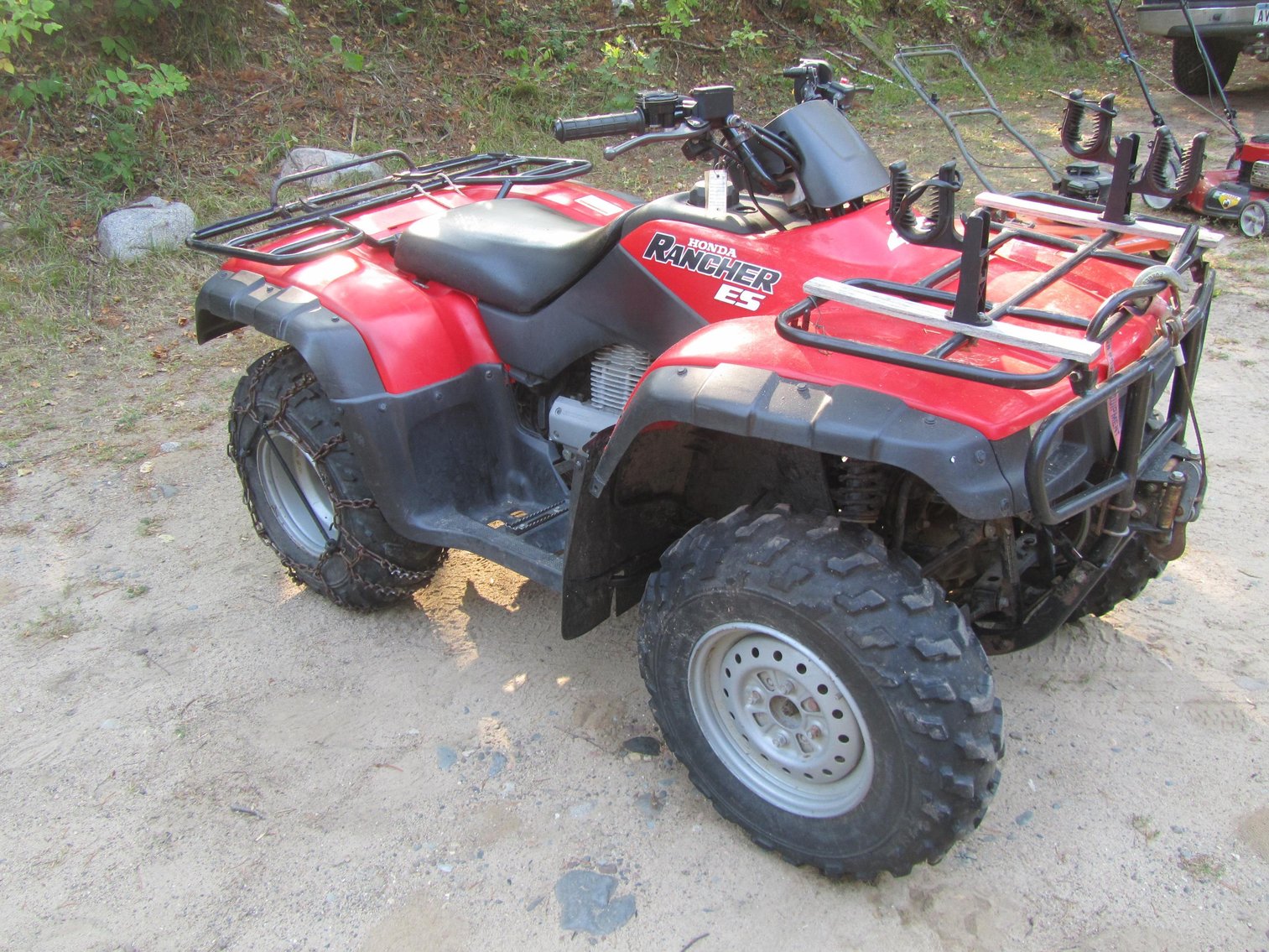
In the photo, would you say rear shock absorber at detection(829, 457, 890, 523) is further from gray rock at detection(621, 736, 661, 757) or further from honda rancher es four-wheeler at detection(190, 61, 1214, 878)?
gray rock at detection(621, 736, 661, 757)

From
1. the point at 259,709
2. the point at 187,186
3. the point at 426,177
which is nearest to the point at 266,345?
the point at 187,186

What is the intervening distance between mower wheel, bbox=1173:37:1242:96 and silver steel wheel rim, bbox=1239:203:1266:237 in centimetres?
407

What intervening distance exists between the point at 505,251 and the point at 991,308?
1.48 m

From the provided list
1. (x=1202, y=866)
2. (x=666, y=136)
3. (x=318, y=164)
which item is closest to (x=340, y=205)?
(x=666, y=136)

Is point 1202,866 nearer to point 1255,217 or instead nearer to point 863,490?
point 863,490

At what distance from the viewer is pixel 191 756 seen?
3.12 metres

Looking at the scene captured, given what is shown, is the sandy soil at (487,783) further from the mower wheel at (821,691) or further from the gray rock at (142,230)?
the gray rock at (142,230)

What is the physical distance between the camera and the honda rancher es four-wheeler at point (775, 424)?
2172mm

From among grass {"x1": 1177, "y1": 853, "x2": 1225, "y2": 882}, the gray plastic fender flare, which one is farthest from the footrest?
grass {"x1": 1177, "y1": 853, "x2": 1225, "y2": 882}

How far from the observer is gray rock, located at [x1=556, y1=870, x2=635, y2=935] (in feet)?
8.27

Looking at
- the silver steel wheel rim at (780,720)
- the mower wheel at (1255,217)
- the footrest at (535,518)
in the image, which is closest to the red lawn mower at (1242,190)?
the mower wheel at (1255,217)

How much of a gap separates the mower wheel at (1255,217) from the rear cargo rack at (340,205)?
15.7 feet

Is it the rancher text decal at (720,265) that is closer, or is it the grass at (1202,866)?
the grass at (1202,866)

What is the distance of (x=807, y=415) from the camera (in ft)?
6.94
